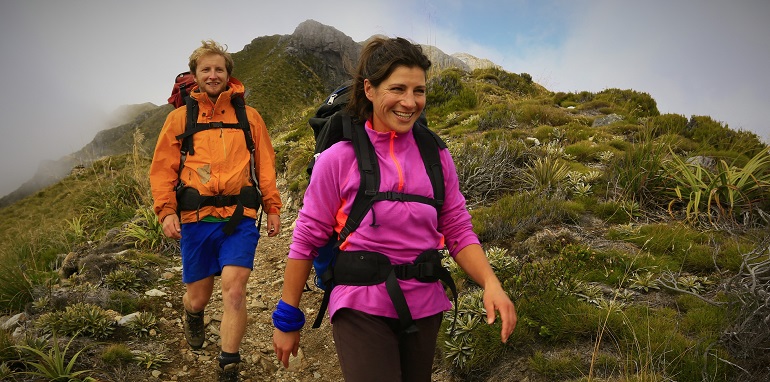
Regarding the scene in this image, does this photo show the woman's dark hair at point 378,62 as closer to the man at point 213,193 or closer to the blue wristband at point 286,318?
the blue wristband at point 286,318

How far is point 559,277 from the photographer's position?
12.7ft

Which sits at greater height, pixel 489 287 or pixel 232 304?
pixel 489 287

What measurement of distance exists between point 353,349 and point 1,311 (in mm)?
5557

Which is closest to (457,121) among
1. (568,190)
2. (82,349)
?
(568,190)

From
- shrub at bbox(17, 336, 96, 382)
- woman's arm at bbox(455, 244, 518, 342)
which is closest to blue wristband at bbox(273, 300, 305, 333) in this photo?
woman's arm at bbox(455, 244, 518, 342)

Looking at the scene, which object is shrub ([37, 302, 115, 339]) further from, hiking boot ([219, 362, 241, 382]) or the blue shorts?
hiking boot ([219, 362, 241, 382])

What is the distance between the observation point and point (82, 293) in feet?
15.8

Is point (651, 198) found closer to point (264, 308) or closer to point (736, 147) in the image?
point (736, 147)

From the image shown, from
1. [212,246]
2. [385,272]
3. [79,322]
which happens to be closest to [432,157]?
[385,272]

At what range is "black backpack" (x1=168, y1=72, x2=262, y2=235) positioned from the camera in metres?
3.69

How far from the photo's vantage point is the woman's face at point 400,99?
7.20 ft

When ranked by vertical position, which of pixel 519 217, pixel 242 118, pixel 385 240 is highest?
pixel 242 118

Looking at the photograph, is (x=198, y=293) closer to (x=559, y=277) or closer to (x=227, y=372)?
(x=227, y=372)

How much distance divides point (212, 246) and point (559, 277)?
3080 mm
